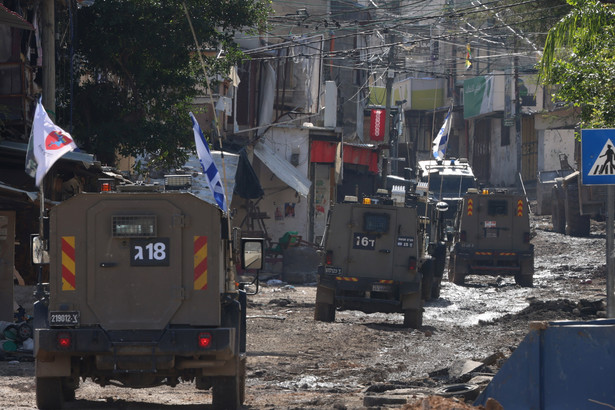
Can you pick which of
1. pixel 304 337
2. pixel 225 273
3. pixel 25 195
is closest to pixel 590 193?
pixel 304 337

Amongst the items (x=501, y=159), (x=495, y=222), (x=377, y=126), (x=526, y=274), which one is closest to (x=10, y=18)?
(x=495, y=222)

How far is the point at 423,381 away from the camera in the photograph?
1118 cm

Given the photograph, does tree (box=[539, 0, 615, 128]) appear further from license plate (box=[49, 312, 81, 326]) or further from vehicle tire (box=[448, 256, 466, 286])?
vehicle tire (box=[448, 256, 466, 286])

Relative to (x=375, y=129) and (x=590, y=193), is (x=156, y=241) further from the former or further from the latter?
(x=375, y=129)

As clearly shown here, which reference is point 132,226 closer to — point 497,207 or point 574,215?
point 497,207

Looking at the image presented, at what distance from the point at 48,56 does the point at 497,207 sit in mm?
14476

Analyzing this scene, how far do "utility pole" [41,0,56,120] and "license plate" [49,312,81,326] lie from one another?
847 cm

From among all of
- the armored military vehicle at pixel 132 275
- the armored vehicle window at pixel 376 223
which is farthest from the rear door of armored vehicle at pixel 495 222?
the armored military vehicle at pixel 132 275

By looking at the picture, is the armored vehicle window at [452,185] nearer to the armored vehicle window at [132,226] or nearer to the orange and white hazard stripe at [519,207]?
the orange and white hazard stripe at [519,207]

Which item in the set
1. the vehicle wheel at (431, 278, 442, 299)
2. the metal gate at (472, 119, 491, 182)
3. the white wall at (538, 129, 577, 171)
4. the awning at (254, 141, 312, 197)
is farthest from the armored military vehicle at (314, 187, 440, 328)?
the metal gate at (472, 119, 491, 182)

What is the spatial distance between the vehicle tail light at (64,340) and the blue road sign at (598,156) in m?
5.53

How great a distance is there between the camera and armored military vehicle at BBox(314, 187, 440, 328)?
18031 millimetres

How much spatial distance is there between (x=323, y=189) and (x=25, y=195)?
81.3 ft

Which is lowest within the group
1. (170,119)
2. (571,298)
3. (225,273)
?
Result: (571,298)
